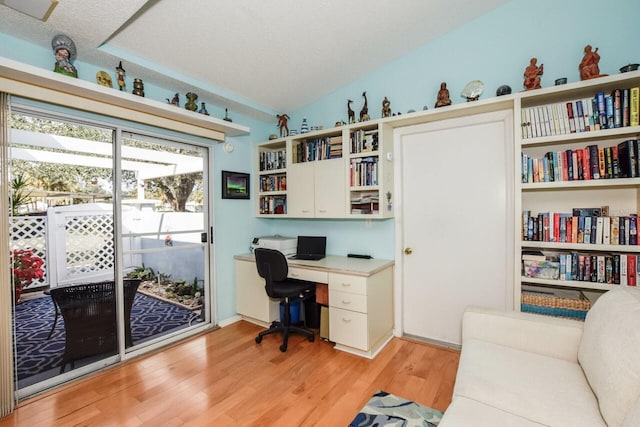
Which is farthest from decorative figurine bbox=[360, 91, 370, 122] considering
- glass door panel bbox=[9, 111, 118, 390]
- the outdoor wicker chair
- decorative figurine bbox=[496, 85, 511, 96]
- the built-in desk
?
the outdoor wicker chair

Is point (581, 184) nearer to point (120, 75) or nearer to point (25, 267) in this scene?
point (120, 75)

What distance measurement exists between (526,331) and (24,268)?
3.41 m

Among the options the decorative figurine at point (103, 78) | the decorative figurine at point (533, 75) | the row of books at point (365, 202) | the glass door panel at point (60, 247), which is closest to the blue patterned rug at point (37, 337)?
the glass door panel at point (60, 247)

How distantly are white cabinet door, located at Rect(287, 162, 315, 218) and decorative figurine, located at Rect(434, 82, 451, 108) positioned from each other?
1339 mm

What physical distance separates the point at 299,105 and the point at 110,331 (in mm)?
2982

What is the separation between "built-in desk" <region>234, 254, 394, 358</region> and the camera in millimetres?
2473

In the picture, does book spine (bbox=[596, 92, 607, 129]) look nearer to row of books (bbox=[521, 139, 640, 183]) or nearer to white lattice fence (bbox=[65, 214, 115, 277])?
row of books (bbox=[521, 139, 640, 183])

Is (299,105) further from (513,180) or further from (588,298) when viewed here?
(588,298)

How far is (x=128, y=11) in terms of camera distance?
1738mm

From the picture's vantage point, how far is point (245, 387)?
6.91 ft

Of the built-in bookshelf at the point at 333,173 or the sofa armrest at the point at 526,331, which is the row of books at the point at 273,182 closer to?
the built-in bookshelf at the point at 333,173

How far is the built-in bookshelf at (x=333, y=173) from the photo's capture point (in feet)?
8.93

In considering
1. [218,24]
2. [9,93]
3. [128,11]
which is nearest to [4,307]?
[9,93]

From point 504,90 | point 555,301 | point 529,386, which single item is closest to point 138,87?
point 504,90
